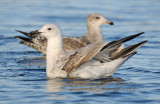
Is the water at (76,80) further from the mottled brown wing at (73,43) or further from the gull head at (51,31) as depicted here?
the gull head at (51,31)

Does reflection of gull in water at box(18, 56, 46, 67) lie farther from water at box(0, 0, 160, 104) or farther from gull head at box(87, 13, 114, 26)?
gull head at box(87, 13, 114, 26)

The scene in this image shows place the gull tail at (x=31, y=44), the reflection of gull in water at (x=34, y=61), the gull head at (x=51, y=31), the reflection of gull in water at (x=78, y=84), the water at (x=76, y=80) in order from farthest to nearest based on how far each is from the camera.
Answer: the gull tail at (x=31, y=44) → the reflection of gull in water at (x=34, y=61) → the gull head at (x=51, y=31) → the reflection of gull in water at (x=78, y=84) → the water at (x=76, y=80)

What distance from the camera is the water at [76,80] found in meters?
8.09

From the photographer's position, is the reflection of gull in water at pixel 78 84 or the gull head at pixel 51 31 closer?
the reflection of gull in water at pixel 78 84

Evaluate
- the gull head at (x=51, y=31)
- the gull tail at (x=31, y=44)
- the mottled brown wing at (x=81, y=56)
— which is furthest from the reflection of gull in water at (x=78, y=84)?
the gull tail at (x=31, y=44)

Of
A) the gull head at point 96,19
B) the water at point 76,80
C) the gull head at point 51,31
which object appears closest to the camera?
the water at point 76,80

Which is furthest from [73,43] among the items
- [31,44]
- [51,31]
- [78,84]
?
[78,84]

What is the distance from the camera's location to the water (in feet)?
26.6

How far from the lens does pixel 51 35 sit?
9.91 meters

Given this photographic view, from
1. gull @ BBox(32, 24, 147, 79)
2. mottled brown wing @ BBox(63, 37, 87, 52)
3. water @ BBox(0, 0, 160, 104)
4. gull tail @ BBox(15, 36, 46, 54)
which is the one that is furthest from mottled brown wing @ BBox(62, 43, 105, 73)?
gull tail @ BBox(15, 36, 46, 54)

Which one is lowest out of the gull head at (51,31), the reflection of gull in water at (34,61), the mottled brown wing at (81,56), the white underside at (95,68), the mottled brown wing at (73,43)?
the reflection of gull in water at (34,61)

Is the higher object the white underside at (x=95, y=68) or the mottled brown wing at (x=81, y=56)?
the mottled brown wing at (x=81, y=56)

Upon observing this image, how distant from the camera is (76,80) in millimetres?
9383

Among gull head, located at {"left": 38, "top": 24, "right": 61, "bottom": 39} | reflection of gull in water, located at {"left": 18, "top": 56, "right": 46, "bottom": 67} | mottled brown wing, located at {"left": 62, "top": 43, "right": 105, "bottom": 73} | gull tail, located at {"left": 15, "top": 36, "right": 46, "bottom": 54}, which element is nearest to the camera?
mottled brown wing, located at {"left": 62, "top": 43, "right": 105, "bottom": 73}
